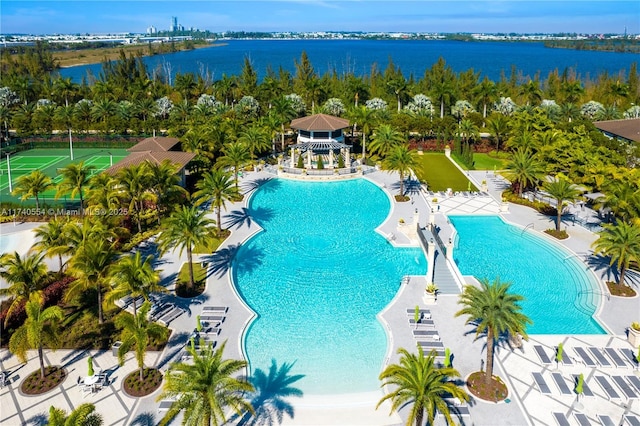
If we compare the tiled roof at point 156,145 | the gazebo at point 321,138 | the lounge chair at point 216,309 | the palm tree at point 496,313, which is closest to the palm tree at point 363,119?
the gazebo at point 321,138

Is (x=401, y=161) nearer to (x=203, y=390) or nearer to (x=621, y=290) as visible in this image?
(x=621, y=290)

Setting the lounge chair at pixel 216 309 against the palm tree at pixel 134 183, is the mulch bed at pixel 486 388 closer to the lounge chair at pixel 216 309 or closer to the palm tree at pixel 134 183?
the lounge chair at pixel 216 309

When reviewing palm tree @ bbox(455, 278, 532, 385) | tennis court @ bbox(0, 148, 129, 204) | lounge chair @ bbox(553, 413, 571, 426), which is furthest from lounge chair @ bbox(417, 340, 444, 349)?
tennis court @ bbox(0, 148, 129, 204)

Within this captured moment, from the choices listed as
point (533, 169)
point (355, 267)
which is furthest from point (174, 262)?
point (533, 169)

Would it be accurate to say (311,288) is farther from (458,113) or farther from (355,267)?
(458,113)

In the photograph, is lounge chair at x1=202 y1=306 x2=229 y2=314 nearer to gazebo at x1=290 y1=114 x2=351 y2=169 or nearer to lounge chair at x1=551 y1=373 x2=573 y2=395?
lounge chair at x1=551 y1=373 x2=573 y2=395

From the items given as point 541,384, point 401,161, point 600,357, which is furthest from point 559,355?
point 401,161

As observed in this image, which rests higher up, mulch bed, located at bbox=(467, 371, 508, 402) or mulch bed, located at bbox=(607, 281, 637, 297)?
mulch bed, located at bbox=(607, 281, 637, 297)
